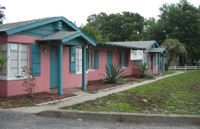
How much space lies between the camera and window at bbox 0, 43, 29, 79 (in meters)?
11.6

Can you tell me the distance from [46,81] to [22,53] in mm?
1839

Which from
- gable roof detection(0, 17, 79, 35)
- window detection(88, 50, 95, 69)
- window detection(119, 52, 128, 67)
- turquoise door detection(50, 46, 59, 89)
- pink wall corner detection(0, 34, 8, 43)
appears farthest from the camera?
window detection(119, 52, 128, 67)

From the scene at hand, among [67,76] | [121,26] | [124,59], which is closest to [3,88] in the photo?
[67,76]

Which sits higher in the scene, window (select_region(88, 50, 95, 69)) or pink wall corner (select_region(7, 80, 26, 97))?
window (select_region(88, 50, 95, 69))

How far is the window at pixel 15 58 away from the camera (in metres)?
11.6

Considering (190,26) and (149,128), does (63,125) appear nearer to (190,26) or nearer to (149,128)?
(149,128)

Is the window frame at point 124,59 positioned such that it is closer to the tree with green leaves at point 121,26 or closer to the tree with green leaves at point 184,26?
the tree with green leaves at point 184,26

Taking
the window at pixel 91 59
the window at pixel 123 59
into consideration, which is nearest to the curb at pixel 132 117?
the window at pixel 91 59

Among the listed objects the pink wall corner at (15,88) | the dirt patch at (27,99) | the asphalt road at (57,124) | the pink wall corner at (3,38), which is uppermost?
the pink wall corner at (3,38)

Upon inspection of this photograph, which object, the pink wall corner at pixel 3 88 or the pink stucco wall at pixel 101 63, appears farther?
the pink stucco wall at pixel 101 63

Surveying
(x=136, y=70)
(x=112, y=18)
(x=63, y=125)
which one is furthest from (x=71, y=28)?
(x=112, y=18)

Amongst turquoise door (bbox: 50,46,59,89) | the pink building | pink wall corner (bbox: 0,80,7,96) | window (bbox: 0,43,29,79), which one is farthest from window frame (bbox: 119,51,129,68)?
pink wall corner (bbox: 0,80,7,96)

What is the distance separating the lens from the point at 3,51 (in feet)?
38.8

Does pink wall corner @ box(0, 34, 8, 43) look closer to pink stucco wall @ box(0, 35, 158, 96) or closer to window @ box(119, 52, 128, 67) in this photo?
pink stucco wall @ box(0, 35, 158, 96)
